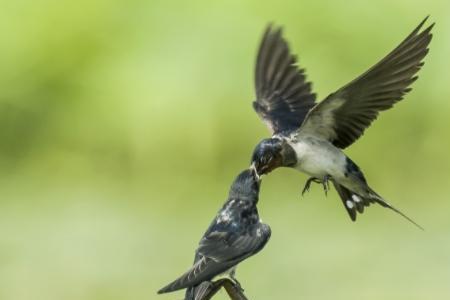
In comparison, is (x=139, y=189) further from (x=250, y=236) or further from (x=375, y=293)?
(x=250, y=236)

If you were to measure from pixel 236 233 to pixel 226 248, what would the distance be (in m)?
0.04

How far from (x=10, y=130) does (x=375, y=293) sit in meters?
1.91

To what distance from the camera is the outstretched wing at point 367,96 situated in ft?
10.9

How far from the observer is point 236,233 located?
3.05 meters

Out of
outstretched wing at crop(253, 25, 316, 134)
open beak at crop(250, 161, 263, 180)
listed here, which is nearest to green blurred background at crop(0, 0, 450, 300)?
outstretched wing at crop(253, 25, 316, 134)

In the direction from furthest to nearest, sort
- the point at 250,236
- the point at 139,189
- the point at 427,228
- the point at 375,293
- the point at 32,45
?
1. the point at 32,45
2. the point at 139,189
3. the point at 427,228
4. the point at 375,293
5. the point at 250,236

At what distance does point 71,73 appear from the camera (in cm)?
625

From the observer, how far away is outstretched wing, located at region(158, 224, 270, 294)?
9.76 ft

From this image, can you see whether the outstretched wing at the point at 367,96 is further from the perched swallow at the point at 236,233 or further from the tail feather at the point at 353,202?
the perched swallow at the point at 236,233

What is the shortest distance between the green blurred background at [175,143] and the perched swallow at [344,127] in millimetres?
1554

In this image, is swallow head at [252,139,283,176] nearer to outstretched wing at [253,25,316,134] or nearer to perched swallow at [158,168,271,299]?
perched swallow at [158,168,271,299]

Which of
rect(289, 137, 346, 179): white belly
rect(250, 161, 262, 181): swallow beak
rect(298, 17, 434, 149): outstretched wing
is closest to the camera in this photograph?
rect(250, 161, 262, 181): swallow beak

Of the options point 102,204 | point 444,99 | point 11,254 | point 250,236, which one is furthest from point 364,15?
point 250,236

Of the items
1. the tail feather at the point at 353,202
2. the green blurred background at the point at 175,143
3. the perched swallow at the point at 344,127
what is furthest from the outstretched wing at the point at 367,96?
the green blurred background at the point at 175,143
